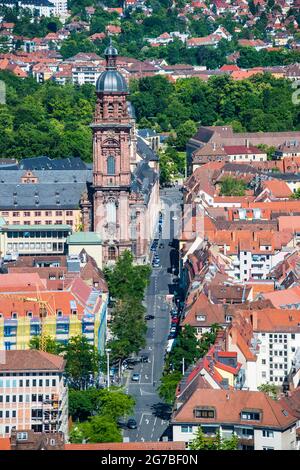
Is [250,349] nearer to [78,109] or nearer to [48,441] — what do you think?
[48,441]

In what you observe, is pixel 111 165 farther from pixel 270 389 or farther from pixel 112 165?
pixel 270 389

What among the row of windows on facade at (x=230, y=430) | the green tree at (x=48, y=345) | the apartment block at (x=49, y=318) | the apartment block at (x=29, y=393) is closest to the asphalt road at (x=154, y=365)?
the apartment block at (x=49, y=318)

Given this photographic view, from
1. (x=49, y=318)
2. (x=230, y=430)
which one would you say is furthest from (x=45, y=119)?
(x=230, y=430)

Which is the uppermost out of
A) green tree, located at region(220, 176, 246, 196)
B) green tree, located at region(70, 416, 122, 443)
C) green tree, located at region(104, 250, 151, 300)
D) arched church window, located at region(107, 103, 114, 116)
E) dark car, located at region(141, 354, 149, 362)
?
arched church window, located at region(107, 103, 114, 116)

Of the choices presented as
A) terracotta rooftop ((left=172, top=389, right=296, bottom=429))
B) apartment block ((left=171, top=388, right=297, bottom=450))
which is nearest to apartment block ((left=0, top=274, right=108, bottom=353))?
apartment block ((left=171, top=388, right=297, bottom=450))

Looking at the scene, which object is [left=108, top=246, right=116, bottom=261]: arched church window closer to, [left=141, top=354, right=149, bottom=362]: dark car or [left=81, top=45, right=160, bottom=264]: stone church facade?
[left=81, top=45, right=160, bottom=264]: stone church facade

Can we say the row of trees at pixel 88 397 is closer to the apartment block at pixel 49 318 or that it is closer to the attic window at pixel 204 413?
A: the apartment block at pixel 49 318

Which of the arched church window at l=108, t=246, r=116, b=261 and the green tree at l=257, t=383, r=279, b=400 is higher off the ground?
the arched church window at l=108, t=246, r=116, b=261
